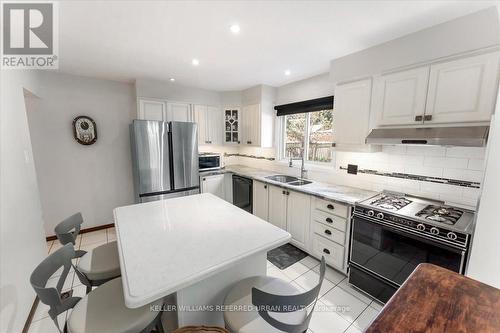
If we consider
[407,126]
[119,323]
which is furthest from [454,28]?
[119,323]

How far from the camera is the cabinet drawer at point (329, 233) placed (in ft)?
7.27

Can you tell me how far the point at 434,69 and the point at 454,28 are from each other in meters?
0.30

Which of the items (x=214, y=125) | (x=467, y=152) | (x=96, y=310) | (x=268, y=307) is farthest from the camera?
(x=214, y=125)

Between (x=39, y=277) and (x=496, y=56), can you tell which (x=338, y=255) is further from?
(x=39, y=277)

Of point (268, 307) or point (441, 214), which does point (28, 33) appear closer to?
point (268, 307)

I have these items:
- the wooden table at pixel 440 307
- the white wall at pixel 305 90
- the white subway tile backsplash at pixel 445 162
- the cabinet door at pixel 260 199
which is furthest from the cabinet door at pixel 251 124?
the wooden table at pixel 440 307

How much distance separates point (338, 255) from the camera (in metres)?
2.26

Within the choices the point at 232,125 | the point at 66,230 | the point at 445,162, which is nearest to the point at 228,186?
the point at 232,125

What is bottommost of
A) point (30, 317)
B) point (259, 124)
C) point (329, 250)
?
point (30, 317)

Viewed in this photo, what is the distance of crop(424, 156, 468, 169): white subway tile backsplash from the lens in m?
1.83

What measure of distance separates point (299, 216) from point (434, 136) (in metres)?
1.60

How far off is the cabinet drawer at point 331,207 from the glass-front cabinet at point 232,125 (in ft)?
7.48

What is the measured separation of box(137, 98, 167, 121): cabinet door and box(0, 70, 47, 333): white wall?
1.30 m

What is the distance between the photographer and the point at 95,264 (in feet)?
4.61
